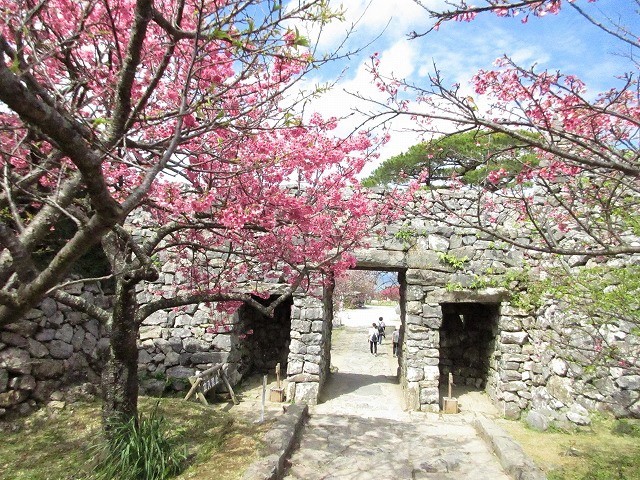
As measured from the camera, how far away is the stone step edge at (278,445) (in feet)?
13.8

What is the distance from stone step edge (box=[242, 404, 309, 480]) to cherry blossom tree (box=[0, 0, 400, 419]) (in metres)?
1.48

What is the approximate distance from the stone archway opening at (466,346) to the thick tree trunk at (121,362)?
6.59m

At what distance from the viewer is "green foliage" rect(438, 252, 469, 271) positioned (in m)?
8.20

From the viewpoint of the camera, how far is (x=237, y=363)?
905cm

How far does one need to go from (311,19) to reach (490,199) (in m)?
6.51

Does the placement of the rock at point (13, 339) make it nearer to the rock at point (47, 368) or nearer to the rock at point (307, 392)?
the rock at point (47, 368)

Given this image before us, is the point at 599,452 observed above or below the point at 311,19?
below

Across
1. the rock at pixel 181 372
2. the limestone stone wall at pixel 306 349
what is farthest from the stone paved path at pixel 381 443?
the rock at pixel 181 372

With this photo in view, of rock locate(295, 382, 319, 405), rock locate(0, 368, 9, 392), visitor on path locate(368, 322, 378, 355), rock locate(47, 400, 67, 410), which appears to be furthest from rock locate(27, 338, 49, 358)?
visitor on path locate(368, 322, 378, 355)

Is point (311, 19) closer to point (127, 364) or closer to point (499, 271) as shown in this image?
point (127, 364)

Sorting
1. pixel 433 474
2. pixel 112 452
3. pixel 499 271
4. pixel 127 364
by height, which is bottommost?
pixel 433 474

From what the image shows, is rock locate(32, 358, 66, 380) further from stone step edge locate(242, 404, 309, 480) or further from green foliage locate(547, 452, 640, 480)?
green foliage locate(547, 452, 640, 480)

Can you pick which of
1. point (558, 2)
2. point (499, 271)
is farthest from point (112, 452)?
point (499, 271)

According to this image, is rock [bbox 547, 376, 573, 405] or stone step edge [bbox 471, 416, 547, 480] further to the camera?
rock [bbox 547, 376, 573, 405]
